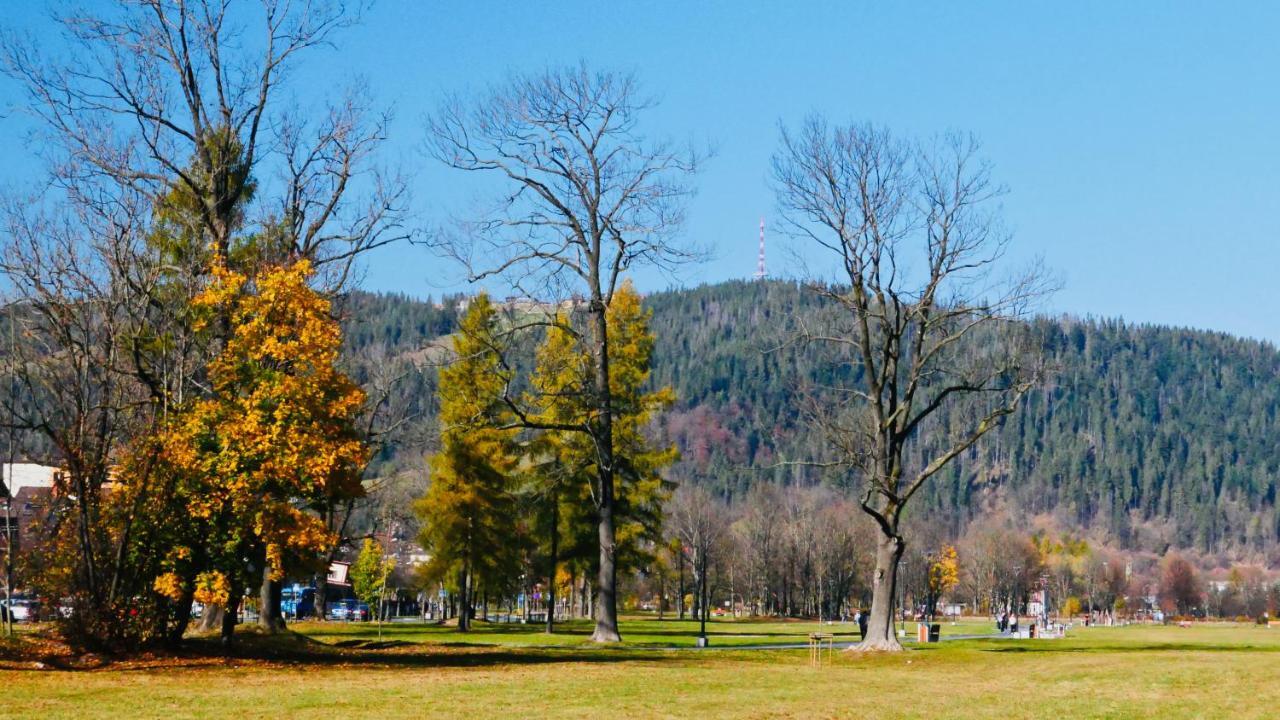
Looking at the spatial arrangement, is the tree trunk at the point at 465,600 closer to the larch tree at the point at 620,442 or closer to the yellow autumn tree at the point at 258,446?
the larch tree at the point at 620,442

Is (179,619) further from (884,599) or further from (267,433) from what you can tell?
(884,599)

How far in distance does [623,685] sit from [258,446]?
29.3 ft

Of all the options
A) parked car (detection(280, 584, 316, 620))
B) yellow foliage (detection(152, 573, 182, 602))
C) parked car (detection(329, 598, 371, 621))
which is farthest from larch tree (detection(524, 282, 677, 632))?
parked car (detection(280, 584, 316, 620))

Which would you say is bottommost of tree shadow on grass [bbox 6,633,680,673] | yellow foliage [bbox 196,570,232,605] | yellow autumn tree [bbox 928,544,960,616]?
tree shadow on grass [bbox 6,633,680,673]

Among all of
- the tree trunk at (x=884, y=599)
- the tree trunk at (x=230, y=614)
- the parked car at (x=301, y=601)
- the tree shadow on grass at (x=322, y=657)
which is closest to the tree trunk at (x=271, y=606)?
the tree shadow on grass at (x=322, y=657)

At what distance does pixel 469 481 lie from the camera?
183 ft

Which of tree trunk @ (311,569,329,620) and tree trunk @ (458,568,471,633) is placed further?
tree trunk @ (458,568,471,633)

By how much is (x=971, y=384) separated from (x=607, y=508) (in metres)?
10.8

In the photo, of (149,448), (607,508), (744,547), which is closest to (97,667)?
(149,448)

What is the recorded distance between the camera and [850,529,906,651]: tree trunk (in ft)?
122

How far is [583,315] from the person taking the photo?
42.0 metres

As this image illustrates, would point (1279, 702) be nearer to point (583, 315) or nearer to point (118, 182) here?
point (583, 315)

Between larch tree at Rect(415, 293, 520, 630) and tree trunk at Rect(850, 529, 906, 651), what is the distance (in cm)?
1977

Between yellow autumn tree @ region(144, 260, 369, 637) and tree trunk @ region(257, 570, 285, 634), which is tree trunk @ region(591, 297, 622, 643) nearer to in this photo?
tree trunk @ region(257, 570, 285, 634)
